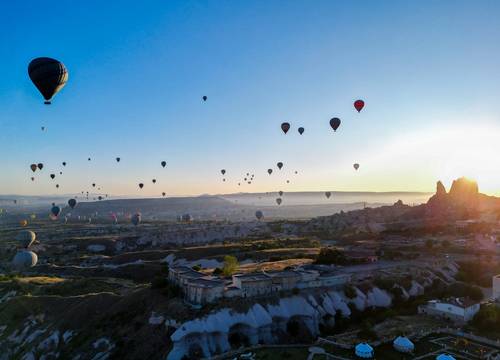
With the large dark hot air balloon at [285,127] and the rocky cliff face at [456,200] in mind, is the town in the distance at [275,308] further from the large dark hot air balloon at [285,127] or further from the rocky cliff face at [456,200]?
the rocky cliff face at [456,200]

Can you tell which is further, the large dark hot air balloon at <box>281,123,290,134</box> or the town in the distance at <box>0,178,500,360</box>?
the large dark hot air balloon at <box>281,123,290,134</box>

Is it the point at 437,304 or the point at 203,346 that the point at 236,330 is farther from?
the point at 437,304

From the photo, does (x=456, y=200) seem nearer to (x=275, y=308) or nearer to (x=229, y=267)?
(x=229, y=267)

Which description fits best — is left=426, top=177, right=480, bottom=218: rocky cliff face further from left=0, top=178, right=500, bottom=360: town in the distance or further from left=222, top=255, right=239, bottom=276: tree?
left=222, top=255, right=239, bottom=276: tree

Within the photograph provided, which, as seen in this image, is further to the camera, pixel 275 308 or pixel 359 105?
pixel 359 105

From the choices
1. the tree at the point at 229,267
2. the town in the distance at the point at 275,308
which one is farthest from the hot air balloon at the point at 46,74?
the tree at the point at 229,267

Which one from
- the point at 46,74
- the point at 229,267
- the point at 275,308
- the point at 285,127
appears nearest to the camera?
the point at 275,308

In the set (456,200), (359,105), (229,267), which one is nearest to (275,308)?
(229,267)

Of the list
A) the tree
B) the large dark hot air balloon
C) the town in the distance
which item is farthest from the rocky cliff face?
the tree
